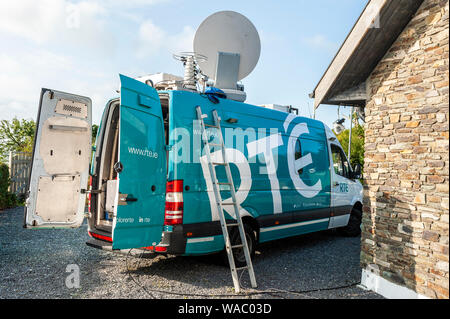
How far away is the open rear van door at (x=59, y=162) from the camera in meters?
4.88

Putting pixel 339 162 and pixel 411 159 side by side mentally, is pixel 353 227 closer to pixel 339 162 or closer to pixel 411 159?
Result: pixel 339 162

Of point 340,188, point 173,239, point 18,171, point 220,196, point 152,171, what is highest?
point 18,171

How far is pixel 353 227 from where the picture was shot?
8.66 metres

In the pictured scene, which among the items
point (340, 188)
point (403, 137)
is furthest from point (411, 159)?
point (340, 188)

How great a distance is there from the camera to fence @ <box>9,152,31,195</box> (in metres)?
12.4

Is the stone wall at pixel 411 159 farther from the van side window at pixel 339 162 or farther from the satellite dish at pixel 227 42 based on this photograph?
the satellite dish at pixel 227 42

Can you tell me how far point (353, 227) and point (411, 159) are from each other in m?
4.63

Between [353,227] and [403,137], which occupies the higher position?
[403,137]

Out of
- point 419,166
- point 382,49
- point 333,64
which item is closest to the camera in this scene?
point 419,166

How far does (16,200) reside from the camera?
39.7ft

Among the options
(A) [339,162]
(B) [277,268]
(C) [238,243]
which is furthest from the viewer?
(A) [339,162]
